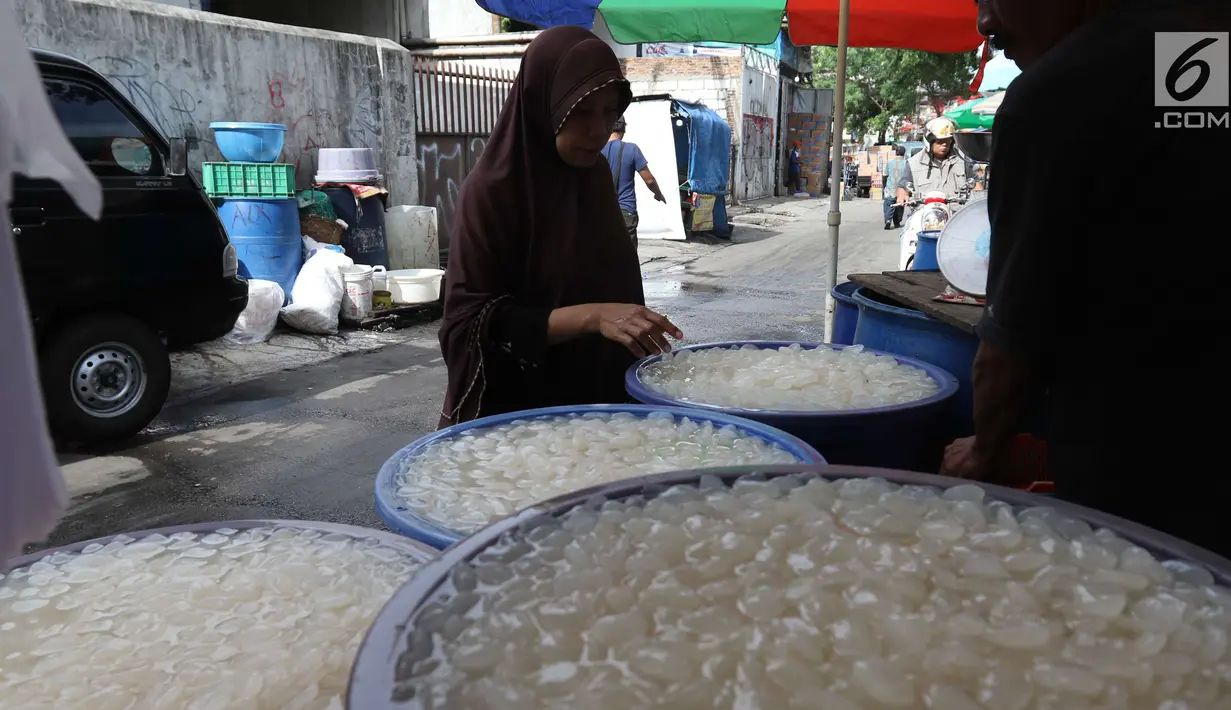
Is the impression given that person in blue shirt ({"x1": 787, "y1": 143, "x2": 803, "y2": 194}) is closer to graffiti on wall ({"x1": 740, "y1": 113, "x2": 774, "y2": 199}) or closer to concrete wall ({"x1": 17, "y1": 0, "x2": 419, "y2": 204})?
graffiti on wall ({"x1": 740, "y1": 113, "x2": 774, "y2": 199})

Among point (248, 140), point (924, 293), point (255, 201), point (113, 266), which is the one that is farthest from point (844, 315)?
point (248, 140)

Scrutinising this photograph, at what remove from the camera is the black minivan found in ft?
16.0

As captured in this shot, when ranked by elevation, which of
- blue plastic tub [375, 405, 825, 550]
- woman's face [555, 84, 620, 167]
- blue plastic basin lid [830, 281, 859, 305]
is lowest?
blue plastic tub [375, 405, 825, 550]

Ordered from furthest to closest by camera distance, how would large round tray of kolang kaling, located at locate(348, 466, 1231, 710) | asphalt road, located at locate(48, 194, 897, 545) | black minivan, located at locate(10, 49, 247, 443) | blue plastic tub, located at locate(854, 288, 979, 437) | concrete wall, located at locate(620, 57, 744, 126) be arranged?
concrete wall, located at locate(620, 57, 744, 126) < black minivan, located at locate(10, 49, 247, 443) < asphalt road, located at locate(48, 194, 897, 545) < blue plastic tub, located at locate(854, 288, 979, 437) < large round tray of kolang kaling, located at locate(348, 466, 1231, 710)

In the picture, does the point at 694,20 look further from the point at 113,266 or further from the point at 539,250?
the point at 113,266

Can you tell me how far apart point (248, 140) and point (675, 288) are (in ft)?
18.4

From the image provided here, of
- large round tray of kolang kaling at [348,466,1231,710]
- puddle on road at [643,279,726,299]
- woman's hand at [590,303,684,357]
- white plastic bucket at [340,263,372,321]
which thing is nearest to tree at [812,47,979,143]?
puddle on road at [643,279,726,299]

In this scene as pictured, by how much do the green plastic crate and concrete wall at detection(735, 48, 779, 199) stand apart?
17068 mm

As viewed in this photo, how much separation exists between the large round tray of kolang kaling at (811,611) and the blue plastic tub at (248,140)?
7.88 metres

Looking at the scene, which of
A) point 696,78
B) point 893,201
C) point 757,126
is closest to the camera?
point 893,201

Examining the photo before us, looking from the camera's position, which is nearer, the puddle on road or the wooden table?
the wooden table

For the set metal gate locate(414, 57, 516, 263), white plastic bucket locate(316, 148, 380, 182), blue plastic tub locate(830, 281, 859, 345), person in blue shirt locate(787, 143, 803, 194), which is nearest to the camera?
blue plastic tub locate(830, 281, 859, 345)

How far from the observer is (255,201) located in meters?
7.65

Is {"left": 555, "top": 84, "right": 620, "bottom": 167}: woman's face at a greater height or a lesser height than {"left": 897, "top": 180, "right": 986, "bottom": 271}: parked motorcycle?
greater
